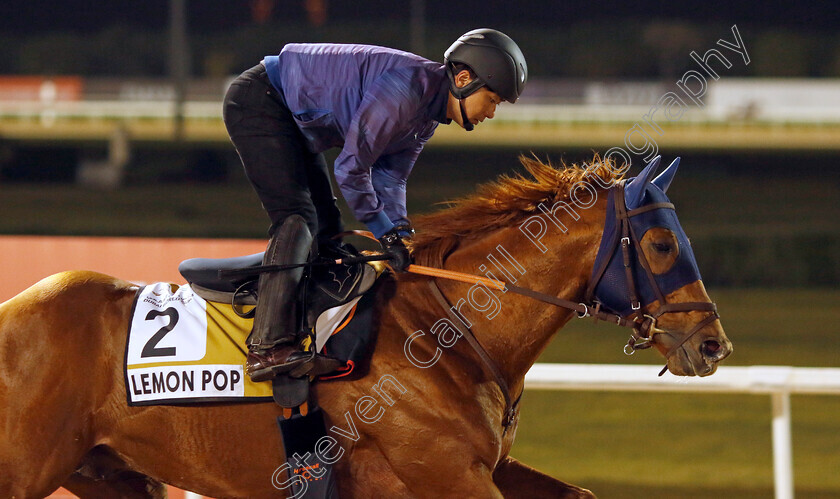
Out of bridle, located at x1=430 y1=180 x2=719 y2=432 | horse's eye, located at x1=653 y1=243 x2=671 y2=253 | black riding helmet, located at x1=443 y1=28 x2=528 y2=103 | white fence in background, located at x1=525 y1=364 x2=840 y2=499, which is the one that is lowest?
white fence in background, located at x1=525 y1=364 x2=840 y2=499

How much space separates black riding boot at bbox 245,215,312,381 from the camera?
2.69 meters

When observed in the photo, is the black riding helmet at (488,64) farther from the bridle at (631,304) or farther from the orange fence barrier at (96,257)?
the orange fence barrier at (96,257)

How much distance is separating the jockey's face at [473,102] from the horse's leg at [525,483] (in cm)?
101

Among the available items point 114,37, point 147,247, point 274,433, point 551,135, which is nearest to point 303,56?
point 274,433

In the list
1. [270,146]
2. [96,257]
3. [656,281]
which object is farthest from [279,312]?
[96,257]

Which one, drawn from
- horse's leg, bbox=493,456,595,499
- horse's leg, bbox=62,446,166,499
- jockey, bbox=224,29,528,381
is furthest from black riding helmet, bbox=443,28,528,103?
horse's leg, bbox=62,446,166,499

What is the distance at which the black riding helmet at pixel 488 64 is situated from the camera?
279 cm

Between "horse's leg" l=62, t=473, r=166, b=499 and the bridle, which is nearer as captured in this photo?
the bridle

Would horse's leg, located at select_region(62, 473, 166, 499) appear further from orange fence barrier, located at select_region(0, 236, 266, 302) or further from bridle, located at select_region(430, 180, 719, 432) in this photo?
orange fence barrier, located at select_region(0, 236, 266, 302)

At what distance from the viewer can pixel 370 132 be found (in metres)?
2.67

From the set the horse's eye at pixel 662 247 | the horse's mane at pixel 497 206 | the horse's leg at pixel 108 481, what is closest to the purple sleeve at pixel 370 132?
the horse's mane at pixel 497 206

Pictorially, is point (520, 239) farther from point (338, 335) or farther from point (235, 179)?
point (235, 179)

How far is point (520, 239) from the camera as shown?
2.86m

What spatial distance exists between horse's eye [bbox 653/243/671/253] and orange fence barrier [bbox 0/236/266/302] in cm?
222
